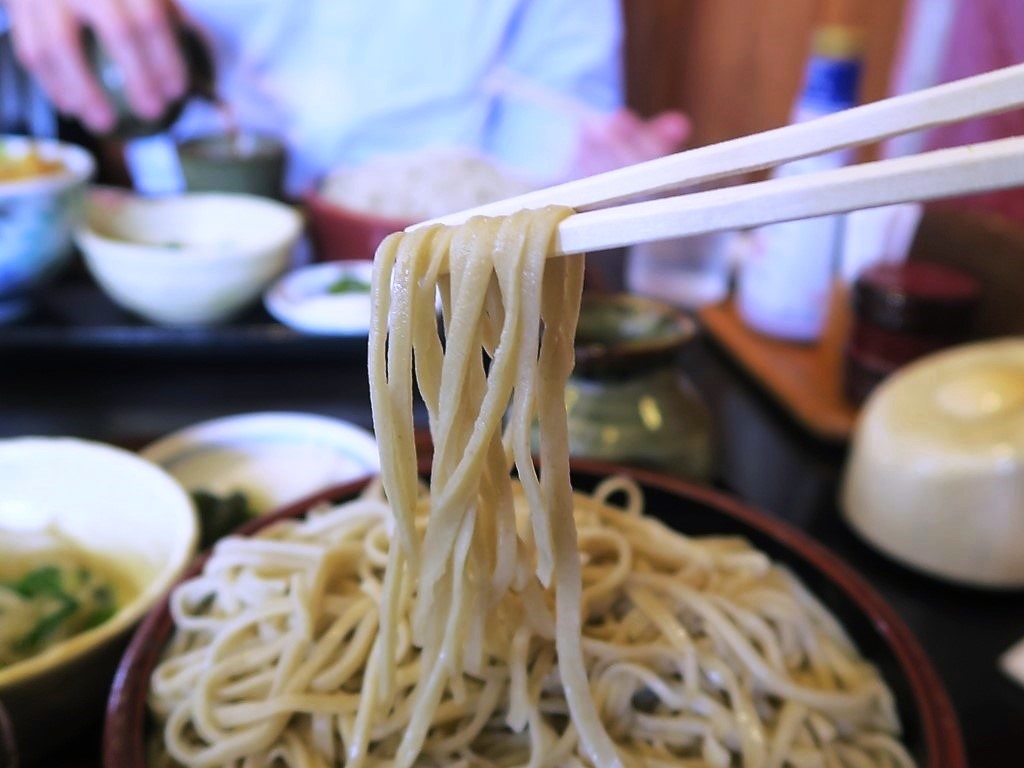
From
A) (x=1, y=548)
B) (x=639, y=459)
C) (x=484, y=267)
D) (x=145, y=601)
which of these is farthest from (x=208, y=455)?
(x=484, y=267)

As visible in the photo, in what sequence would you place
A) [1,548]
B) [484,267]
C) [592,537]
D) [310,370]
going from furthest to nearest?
1. [310,370]
2. [1,548]
3. [592,537]
4. [484,267]

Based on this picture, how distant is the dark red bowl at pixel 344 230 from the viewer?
5.11 ft

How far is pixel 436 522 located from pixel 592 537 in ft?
0.72

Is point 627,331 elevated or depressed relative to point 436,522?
depressed

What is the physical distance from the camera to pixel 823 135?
0.45 metres

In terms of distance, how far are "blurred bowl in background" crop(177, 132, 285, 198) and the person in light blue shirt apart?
17.2 inches

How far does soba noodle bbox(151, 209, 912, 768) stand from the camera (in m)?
0.54

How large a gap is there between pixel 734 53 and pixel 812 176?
3046 millimetres

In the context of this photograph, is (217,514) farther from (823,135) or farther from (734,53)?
(734,53)

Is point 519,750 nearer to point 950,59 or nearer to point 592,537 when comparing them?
point 592,537

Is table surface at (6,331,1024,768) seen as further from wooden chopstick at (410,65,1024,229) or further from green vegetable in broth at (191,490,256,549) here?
wooden chopstick at (410,65,1024,229)

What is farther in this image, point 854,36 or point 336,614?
point 854,36

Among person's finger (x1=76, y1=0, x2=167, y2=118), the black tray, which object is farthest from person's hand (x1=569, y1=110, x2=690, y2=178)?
person's finger (x1=76, y1=0, x2=167, y2=118)

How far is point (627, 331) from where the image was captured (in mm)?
1042
